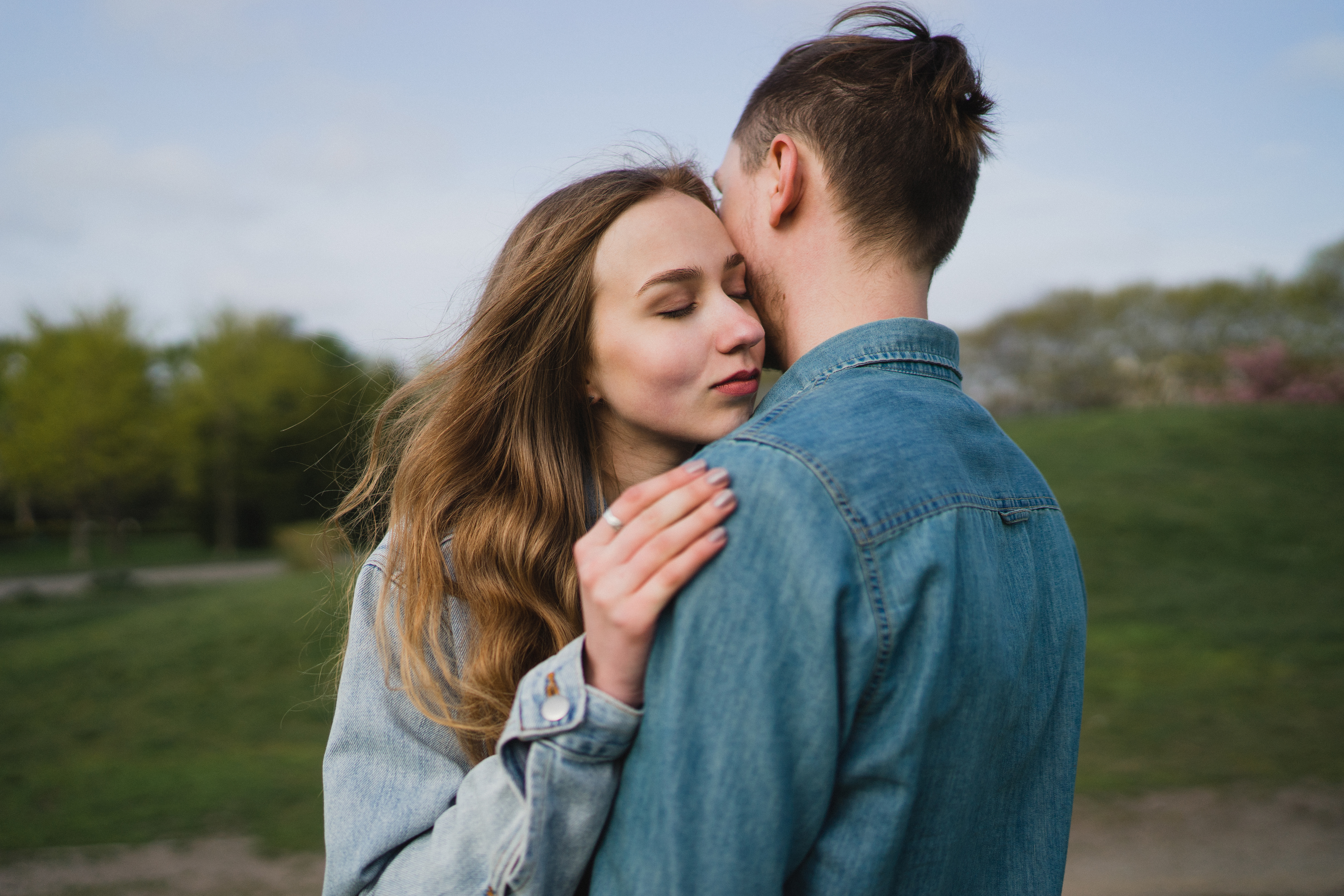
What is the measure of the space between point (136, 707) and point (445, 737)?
32.8 ft

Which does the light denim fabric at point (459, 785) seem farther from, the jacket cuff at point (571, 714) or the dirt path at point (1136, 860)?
the dirt path at point (1136, 860)

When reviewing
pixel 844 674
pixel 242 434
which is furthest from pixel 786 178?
pixel 242 434

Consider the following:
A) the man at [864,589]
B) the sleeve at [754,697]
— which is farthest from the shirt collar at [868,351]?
the sleeve at [754,697]

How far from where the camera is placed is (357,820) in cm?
169

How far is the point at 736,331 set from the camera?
1.86 metres

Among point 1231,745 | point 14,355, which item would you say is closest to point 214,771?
point 1231,745

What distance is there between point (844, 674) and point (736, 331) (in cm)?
86

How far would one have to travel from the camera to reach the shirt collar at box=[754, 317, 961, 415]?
65.1 inches

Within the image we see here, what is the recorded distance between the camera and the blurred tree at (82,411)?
1172 inches

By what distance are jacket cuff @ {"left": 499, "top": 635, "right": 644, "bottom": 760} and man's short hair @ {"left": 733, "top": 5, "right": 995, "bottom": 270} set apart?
100 centimetres

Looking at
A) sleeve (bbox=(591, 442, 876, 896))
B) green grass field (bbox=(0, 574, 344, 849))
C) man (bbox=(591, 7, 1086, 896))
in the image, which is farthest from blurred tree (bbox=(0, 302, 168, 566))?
sleeve (bbox=(591, 442, 876, 896))

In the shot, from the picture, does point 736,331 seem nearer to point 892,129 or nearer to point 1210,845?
point 892,129

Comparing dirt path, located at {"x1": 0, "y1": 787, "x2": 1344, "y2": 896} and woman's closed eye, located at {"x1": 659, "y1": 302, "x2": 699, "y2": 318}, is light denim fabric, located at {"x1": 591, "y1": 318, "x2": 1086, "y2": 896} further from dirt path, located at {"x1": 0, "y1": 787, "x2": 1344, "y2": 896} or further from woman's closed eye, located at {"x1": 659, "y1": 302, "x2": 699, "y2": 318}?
dirt path, located at {"x1": 0, "y1": 787, "x2": 1344, "y2": 896}

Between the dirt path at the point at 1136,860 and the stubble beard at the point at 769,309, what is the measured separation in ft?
14.3
